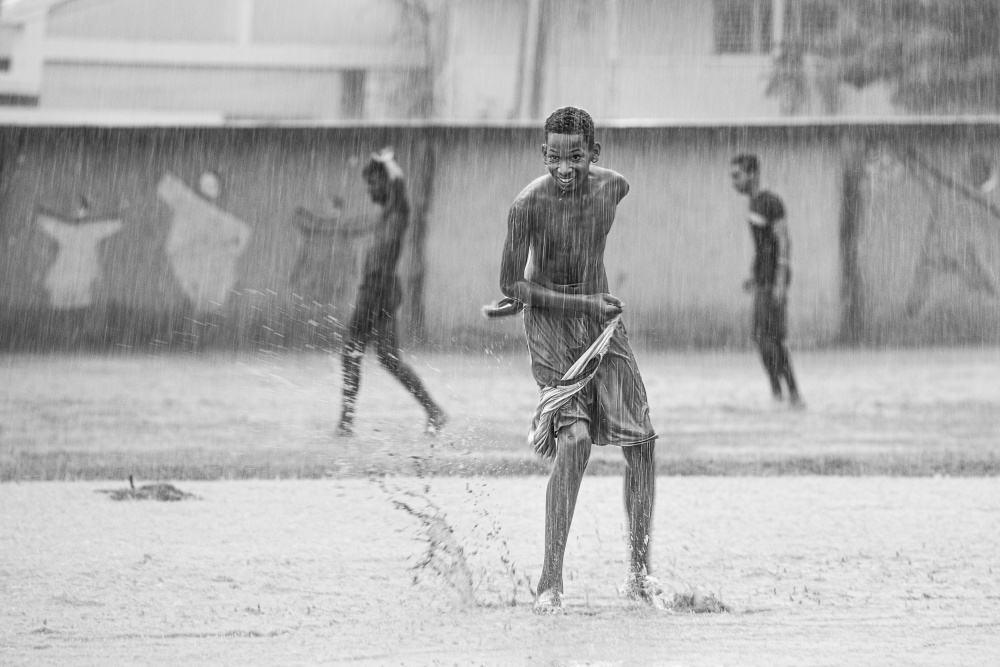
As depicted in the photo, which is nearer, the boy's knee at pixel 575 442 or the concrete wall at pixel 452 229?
the boy's knee at pixel 575 442

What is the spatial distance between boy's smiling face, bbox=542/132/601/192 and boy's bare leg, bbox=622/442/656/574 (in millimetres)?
914

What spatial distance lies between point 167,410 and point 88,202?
655 cm

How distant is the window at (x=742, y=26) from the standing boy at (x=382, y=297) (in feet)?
34.6

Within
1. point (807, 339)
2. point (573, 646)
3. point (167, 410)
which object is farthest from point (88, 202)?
point (573, 646)

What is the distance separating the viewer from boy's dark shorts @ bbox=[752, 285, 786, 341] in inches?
406

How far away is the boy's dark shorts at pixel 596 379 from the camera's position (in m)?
4.21

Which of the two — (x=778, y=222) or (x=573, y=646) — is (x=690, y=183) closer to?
(x=778, y=222)

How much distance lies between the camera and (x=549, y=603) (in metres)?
4.05

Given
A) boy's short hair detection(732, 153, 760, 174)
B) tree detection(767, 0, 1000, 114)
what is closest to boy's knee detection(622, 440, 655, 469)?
boy's short hair detection(732, 153, 760, 174)

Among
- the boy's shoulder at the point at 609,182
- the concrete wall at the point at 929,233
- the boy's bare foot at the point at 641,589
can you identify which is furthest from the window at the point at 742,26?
the boy's bare foot at the point at 641,589

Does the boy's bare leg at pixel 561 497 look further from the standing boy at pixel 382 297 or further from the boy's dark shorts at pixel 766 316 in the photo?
the boy's dark shorts at pixel 766 316

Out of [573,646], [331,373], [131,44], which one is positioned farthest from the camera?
[131,44]

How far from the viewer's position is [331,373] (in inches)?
536

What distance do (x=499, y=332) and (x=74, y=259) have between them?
5.37m
